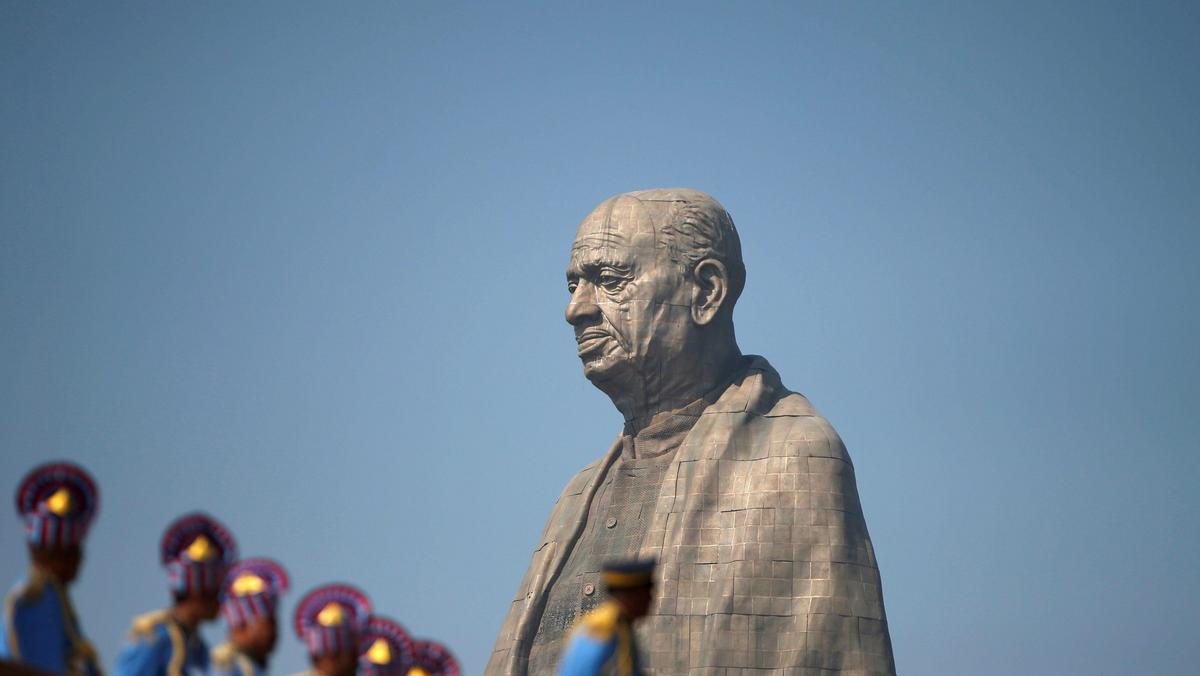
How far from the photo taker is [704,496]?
64.7 ft

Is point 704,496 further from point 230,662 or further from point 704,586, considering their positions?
point 230,662

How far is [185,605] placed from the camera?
967 centimetres

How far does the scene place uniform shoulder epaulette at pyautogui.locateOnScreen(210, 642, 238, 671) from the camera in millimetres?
9680

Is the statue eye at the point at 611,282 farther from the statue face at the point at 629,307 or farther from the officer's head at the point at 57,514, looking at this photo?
the officer's head at the point at 57,514

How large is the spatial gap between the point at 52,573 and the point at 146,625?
0.53 metres

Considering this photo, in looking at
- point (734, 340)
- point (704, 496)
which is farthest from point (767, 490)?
point (734, 340)

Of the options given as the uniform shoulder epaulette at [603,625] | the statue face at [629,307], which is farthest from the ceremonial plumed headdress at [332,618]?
the statue face at [629,307]

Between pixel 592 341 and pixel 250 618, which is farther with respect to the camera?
pixel 592 341

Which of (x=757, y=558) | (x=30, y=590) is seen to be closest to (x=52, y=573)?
(x=30, y=590)

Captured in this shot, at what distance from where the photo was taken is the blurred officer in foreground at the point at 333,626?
31.8ft

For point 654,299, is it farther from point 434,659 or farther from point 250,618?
point 250,618

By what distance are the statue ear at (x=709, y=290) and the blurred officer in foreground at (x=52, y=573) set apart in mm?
11444

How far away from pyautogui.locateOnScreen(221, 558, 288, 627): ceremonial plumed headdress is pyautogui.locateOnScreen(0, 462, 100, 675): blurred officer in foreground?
711 mm

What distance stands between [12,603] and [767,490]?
1127 cm
